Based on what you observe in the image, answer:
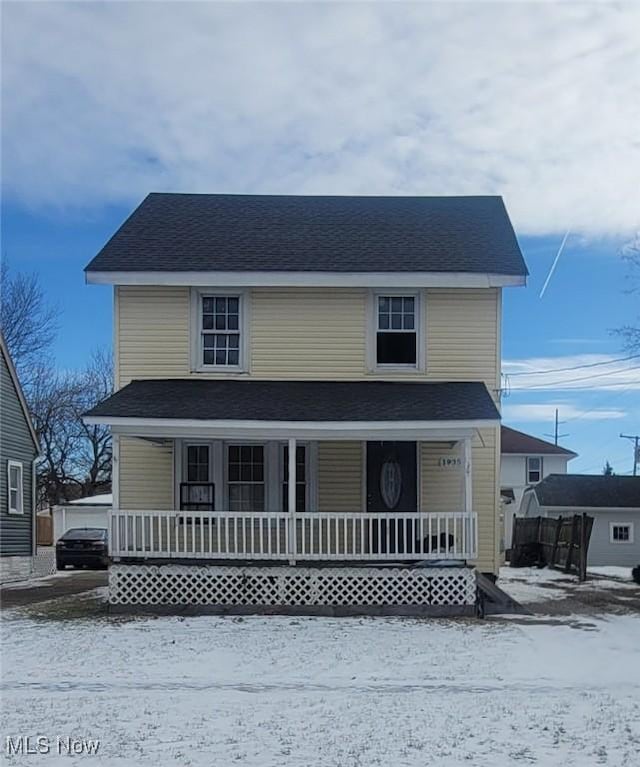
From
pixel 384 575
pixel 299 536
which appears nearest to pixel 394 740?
pixel 384 575

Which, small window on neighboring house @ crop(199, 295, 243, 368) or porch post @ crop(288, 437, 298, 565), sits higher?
small window on neighboring house @ crop(199, 295, 243, 368)

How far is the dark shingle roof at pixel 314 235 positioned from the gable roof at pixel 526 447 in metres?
25.2

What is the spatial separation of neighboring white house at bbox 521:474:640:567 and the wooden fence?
153 inches

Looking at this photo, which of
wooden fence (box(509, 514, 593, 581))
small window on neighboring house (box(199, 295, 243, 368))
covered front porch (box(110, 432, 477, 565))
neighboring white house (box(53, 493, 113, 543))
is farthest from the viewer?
neighboring white house (box(53, 493, 113, 543))

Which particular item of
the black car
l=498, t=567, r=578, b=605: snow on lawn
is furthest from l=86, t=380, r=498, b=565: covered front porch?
the black car

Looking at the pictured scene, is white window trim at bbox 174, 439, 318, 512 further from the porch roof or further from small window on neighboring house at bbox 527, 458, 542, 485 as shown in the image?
small window on neighboring house at bbox 527, 458, 542, 485

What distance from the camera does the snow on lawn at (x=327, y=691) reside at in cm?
697

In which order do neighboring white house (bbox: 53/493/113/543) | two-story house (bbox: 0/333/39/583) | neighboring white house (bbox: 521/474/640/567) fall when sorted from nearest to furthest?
two-story house (bbox: 0/333/39/583) < neighboring white house (bbox: 521/474/640/567) < neighboring white house (bbox: 53/493/113/543)

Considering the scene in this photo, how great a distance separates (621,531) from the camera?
3412 centimetres

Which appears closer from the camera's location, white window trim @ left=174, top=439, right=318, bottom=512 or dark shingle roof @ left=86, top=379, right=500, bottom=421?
dark shingle roof @ left=86, top=379, right=500, bottom=421

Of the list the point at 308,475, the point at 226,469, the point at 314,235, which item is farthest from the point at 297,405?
the point at 314,235

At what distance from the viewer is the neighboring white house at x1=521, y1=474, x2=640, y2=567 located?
33.7 metres

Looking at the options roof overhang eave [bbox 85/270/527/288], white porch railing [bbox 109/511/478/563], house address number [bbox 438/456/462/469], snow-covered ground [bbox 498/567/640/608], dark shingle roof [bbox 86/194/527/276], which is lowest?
snow-covered ground [bbox 498/567/640/608]

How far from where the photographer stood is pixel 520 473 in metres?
44.7
